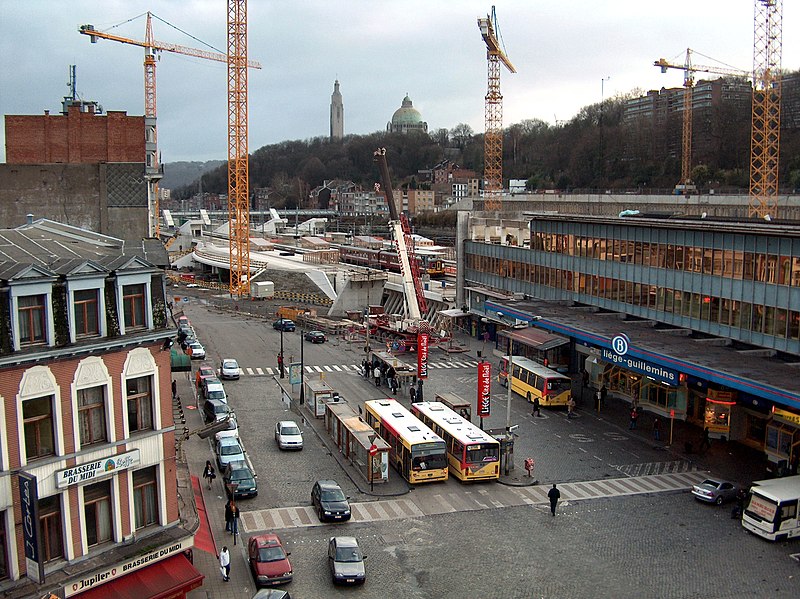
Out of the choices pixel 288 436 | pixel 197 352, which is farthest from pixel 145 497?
pixel 197 352

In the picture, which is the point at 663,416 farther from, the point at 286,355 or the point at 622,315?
the point at 286,355

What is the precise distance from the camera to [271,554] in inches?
975

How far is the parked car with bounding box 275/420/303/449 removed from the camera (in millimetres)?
37844

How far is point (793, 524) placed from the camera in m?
27.9

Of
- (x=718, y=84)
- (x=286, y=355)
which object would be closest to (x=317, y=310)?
(x=286, y=355)

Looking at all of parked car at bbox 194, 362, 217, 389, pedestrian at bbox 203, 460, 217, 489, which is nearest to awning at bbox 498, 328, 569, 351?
parked car at bbox 194, 362, 217, 389

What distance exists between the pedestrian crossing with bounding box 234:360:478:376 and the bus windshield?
78.6 ft

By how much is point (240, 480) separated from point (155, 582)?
12.0 meters

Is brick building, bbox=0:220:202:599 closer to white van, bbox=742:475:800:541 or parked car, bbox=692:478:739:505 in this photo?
white van, bbox=742:475:800:541

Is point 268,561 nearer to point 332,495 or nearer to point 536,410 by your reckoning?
point 332,495

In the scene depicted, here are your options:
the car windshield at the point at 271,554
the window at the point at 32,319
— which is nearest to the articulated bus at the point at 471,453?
the car windshield at the point at 271,554

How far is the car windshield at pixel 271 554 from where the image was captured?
24594mm

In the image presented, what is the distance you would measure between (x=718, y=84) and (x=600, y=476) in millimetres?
131204

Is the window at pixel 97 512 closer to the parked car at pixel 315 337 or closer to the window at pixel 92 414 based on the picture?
the window at pixel 92 414
